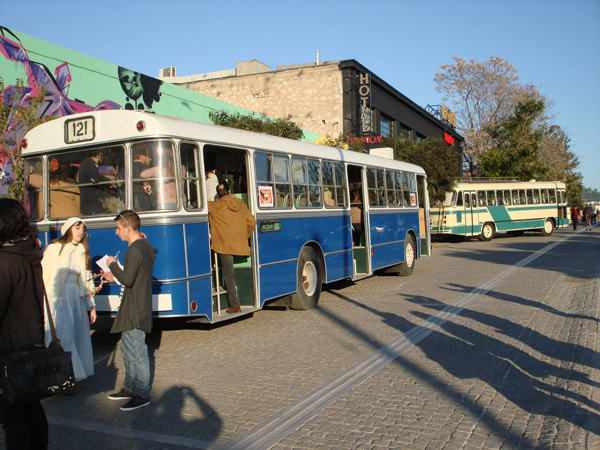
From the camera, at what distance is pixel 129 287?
5.16m

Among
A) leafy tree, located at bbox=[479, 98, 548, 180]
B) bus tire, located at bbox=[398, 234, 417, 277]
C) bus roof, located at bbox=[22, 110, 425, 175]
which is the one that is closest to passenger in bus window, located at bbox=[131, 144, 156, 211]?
bus roof, located at bbox=[22, 110, 425, 175]

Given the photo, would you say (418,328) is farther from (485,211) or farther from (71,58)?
(485,211)

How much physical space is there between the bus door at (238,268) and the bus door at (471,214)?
72.0ft

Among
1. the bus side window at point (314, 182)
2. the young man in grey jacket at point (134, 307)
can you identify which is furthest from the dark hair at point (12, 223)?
the bus side window at point (314, 182)

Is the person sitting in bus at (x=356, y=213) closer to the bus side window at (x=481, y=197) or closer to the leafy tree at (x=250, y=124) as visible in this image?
the leafy tree at (x=250, y=124)

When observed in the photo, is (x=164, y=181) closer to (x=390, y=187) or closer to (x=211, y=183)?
(x=211, y=183)

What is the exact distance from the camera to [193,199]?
25.0 feet

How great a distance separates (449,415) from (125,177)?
4.64 m

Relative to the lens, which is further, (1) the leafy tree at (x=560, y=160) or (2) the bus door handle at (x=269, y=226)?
(1) the leafy tree at (x=560, y=160)

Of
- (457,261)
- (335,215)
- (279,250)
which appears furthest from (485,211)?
(279,250)

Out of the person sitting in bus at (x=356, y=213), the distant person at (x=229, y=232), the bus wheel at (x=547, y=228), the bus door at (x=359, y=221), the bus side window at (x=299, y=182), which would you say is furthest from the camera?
the bus wheel at (x=547, y=228)

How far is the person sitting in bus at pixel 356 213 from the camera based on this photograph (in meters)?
13.1

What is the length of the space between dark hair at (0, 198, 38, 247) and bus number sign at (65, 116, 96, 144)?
412 centimetres

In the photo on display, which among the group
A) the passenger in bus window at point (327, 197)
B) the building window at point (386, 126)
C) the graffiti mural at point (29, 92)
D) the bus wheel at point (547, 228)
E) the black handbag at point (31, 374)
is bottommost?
the bus wheel at point (547, 228)
